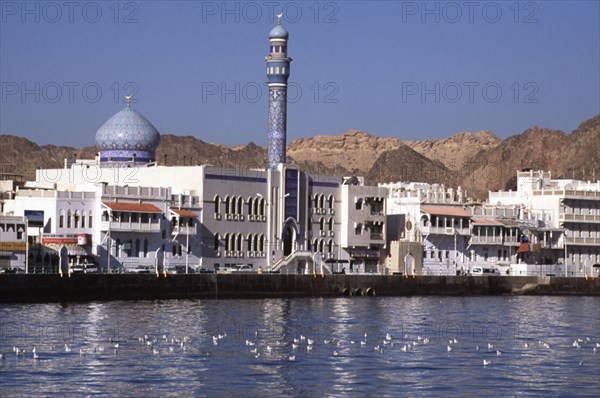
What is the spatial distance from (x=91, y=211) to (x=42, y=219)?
146 inches

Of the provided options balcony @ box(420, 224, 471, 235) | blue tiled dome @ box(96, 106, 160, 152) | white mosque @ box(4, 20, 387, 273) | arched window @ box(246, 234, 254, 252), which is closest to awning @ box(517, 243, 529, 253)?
balcony @ box(420, 224, 471, 235)

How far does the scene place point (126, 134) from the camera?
390 feet

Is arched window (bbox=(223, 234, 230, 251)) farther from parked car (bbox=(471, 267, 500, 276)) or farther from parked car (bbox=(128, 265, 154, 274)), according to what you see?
parked car (bbox=(471, 267, 500, 276))

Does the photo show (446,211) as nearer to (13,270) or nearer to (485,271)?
(485,271)

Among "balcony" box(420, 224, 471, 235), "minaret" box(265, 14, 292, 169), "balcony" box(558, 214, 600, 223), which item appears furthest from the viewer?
"balcony" box(558, 214, 600, 223)

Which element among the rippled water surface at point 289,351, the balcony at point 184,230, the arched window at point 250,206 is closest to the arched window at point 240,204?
the arched window at point 250,206

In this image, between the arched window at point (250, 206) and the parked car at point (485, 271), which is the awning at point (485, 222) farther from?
the arched window at point (250, 206)

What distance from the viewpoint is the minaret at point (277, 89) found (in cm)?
11712

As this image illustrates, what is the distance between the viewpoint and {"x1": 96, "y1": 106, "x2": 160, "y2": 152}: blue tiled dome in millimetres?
118812

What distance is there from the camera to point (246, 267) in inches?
4417

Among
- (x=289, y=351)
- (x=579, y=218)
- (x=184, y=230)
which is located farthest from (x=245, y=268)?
(x=289, y=351)

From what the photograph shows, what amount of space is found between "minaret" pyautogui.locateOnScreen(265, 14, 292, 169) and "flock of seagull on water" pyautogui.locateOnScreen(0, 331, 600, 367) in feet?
149

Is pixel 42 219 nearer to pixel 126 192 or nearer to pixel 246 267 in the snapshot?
pixel 126 192

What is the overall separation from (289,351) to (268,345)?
2.37m
